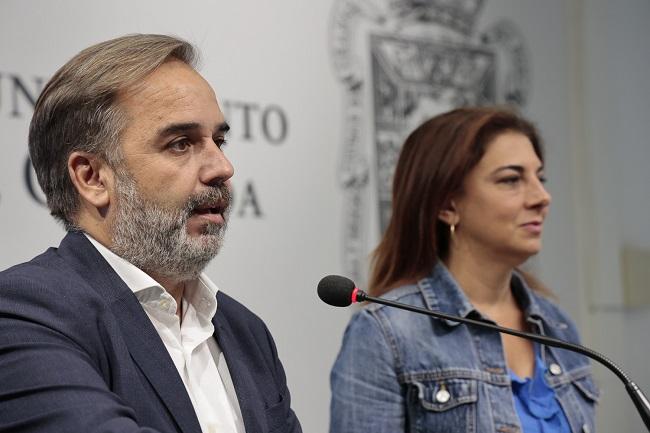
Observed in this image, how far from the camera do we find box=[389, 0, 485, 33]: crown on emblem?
3263 mm

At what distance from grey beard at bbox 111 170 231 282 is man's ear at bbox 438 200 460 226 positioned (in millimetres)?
968

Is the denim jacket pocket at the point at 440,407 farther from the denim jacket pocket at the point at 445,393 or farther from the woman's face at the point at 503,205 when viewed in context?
the woman's face at the point at 503,205

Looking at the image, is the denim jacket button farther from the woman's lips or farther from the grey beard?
the grey beard

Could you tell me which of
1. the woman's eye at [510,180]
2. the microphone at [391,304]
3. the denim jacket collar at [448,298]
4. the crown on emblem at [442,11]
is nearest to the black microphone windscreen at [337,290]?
the microphone at [391,304]

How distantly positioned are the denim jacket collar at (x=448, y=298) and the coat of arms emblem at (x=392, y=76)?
1.88 feet

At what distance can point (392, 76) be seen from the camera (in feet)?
10.5

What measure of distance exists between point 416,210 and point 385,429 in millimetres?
605

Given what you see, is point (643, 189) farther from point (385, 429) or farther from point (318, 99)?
point (385, 429)

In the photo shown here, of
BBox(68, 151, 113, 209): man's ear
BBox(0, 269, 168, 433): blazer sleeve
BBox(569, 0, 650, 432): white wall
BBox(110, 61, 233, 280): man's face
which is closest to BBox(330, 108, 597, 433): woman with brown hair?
BBox(110, 61, 233, 280): man's face

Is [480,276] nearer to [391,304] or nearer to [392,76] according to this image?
[391,304]

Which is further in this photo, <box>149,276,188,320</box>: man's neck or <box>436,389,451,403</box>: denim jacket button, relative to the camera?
<box>436,389,451,403</box>: denim jacket button

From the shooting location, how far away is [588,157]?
12.8 ft

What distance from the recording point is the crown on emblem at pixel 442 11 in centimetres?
326

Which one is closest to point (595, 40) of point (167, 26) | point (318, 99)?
point (318, 99)
